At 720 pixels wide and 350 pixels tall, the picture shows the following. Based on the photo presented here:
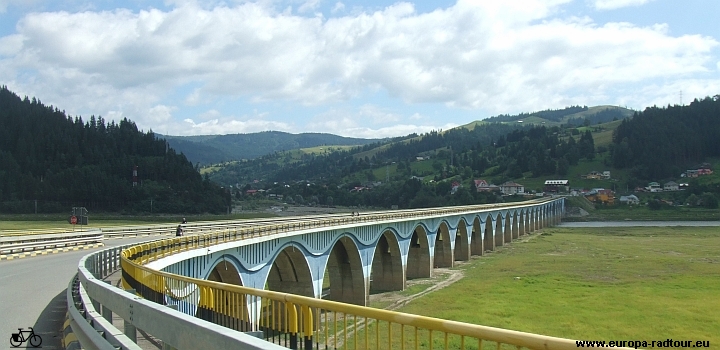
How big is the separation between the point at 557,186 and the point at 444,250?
12715 cm

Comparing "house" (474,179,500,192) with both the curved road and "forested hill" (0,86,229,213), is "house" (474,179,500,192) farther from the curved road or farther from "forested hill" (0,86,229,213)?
the curved road

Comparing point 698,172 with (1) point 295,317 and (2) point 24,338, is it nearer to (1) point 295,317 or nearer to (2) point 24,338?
(2) point 24,338

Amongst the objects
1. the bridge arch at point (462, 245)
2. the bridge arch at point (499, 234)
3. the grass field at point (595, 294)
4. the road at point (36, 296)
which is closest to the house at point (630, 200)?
the bridge arch at point (499, 234)

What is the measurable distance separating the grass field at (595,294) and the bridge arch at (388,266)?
609 centimetres

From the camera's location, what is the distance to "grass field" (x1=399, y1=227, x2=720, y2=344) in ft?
102

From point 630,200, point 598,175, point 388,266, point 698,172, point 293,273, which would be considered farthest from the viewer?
point 598,175

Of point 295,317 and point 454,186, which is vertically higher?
point 454,186

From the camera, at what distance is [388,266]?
5803 cm

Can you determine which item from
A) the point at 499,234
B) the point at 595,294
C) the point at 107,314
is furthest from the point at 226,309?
the point at 499,234

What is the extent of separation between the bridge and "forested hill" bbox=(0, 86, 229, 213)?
212 ft

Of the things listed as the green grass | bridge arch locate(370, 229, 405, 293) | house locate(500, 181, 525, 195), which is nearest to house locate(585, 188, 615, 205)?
the green grass

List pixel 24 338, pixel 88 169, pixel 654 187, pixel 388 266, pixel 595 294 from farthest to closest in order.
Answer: pixel 654 187 < pixel 88 169 < pixel 388 266 < pixel 595 294 < pixel 24 338

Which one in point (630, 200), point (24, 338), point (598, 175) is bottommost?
point (630, 200)

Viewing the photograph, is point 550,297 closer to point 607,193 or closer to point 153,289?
point 153,289
